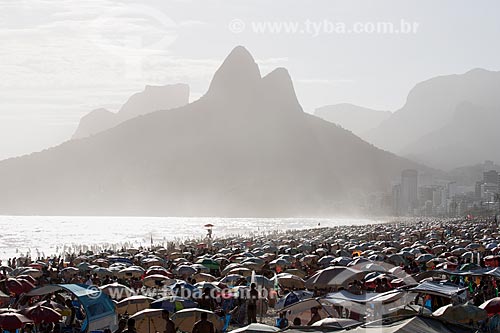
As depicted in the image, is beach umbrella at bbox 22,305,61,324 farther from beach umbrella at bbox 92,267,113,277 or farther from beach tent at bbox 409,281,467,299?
beach umbrella at bbox 92,267,113,277

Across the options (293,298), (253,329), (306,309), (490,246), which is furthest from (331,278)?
(490,246)

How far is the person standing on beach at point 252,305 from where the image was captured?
15914 millimetres

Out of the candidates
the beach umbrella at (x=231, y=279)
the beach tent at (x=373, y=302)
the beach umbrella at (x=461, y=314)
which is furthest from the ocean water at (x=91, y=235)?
the beach umbrella at (x=461, y=314)

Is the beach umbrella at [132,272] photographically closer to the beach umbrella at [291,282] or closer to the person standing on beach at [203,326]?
the beach umbrella at [291,282]

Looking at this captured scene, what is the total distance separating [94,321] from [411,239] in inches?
1357

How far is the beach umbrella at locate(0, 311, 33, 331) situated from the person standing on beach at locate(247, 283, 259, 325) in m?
5.02

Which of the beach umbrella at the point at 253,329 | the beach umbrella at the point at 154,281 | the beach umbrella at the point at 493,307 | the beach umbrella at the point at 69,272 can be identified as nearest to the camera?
the beach umbrella at the point at 253,329

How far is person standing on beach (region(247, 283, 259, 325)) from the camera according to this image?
15914 millimetres

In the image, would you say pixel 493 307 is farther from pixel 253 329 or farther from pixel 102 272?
pixel 102 272

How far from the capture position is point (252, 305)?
16062mm

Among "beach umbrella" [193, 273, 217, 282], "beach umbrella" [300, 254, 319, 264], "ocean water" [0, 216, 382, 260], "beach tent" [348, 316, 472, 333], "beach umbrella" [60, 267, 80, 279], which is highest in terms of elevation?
"beach tent" [348, 316, 472, 333]

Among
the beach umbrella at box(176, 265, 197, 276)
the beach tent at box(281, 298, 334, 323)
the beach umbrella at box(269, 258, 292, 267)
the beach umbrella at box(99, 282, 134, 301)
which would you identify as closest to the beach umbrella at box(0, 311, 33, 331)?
the beach umbrella at box(99, 282, 134, 301)

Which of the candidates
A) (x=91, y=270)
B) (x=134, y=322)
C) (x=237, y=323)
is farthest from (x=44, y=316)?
(x=91, y=270)

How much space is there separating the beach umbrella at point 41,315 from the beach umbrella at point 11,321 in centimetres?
52
